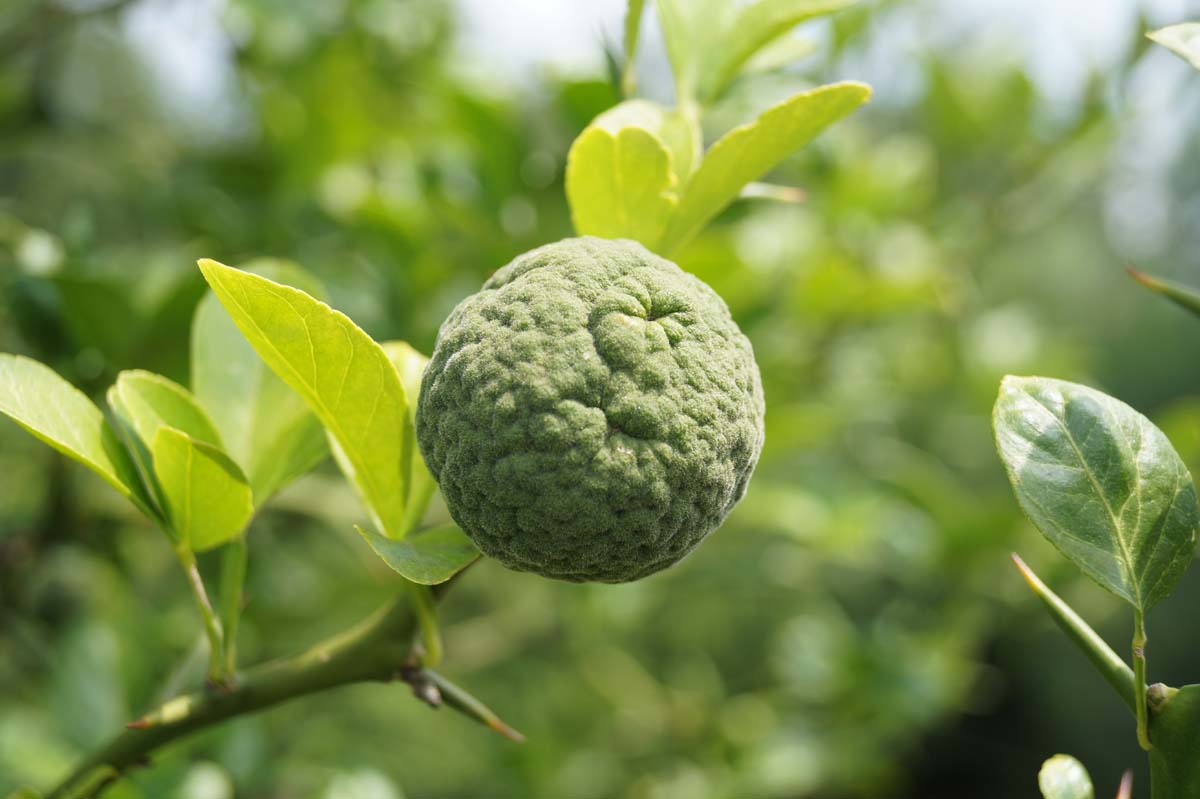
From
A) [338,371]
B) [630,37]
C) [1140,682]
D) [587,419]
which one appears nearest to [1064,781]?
[1140,682]

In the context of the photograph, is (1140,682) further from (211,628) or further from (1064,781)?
(211,628)

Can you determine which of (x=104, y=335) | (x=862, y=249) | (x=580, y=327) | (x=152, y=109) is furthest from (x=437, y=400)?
(x=152, y=109)

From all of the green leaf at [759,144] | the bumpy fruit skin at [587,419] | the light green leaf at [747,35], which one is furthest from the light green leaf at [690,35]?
the bumpy fruit skin at [587,419]

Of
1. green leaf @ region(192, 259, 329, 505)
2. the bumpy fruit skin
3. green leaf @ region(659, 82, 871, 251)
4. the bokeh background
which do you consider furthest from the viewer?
the bokeh background

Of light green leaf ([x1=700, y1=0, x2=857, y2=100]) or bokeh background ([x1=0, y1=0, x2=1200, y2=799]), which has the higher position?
light green leaf ([x1=700, y1=0, x2=857, y2=100])

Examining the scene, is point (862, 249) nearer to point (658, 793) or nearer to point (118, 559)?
point (658, 793)

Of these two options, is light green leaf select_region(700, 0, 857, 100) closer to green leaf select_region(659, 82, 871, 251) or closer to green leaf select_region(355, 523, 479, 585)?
green leaf select_region(659, 82, 871, 251)

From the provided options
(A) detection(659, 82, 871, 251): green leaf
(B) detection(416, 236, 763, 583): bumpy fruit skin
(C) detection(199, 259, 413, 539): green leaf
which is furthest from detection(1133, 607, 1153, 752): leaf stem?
(C) detection(199, 259, 413, 539): green leaf
